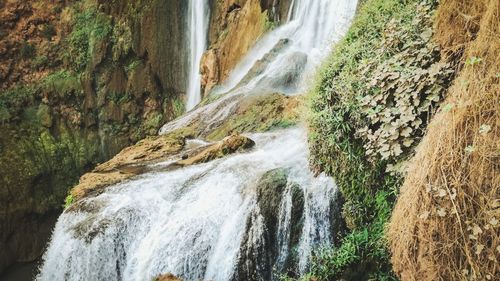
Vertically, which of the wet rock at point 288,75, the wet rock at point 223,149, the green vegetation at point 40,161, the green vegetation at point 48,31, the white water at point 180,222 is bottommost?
the green vegetation at point 40,161

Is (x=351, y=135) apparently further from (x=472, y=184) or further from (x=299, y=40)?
(x=299, y=40)

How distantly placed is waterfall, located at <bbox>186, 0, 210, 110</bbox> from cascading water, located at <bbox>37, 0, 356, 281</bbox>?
7772 millimetres

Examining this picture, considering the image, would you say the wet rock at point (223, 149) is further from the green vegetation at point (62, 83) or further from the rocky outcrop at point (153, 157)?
the green vegetation at point (62, 83)

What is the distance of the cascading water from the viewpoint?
5.38 meters

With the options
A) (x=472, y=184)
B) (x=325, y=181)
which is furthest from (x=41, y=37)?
(x=472, y=184)

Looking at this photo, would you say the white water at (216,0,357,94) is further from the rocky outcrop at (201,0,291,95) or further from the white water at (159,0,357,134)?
the rocky outcrop at (201,0,291,95)

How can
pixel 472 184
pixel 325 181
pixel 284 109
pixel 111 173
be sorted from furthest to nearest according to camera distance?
pixel 284 109 → pixel 111 173 → pixel 325 181 → pixel 472 184

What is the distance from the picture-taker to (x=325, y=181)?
5.44 metres

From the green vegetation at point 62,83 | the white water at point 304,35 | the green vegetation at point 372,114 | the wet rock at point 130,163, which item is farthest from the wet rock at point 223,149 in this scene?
the green vegetation at point 62,83

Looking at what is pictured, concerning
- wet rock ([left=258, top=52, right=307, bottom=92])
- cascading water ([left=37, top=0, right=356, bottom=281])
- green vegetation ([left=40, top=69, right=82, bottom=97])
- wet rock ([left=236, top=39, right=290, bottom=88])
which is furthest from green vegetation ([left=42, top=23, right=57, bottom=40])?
cascading water ([left=37, top=0, right=356, bottom=281])

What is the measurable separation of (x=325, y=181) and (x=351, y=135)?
2.80ft

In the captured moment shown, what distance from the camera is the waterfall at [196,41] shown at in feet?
49.0

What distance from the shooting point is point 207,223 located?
18.8 feet

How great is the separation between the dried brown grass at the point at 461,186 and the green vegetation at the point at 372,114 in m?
0.46
